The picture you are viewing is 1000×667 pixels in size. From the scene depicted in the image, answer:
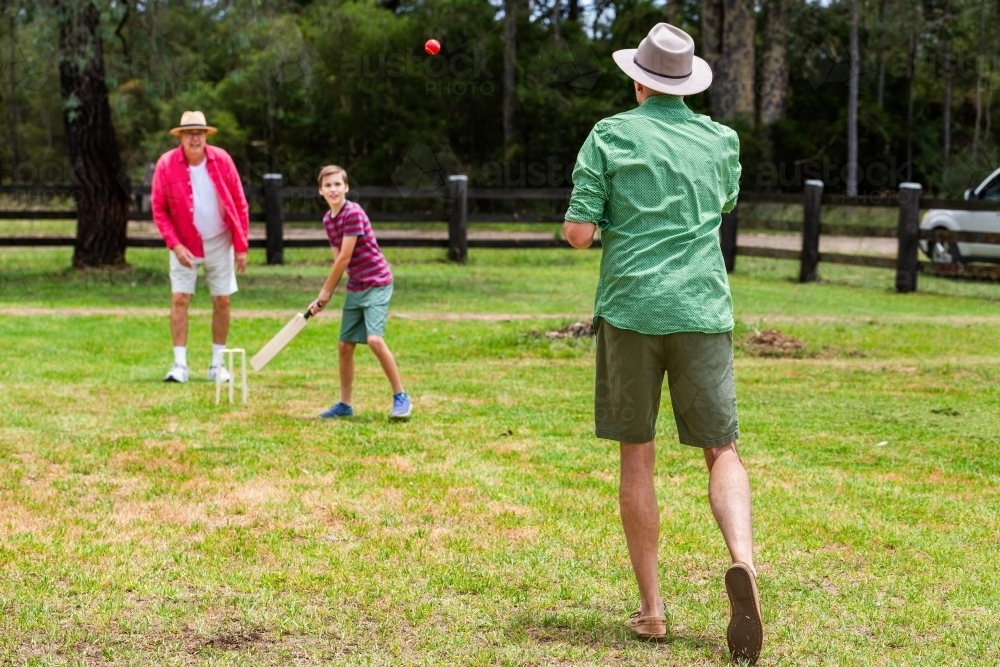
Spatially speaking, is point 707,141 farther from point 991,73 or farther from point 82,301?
point 991,73

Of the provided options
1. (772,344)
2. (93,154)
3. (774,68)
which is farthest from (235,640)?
(774,68)

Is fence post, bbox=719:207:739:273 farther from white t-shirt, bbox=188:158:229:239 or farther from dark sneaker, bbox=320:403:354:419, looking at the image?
dark sneaker, bbox=320:403:354:419

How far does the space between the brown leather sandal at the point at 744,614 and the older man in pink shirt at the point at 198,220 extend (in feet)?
19.8

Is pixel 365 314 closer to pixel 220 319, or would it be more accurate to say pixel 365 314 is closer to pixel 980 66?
pixel 220 319

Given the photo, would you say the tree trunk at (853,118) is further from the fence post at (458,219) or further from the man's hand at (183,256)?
the man's hand at (183,256)

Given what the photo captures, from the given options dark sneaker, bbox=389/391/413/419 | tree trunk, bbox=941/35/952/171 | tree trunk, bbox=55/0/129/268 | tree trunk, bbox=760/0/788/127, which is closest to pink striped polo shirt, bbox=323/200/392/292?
dark sneaker, bbox=389/391/413/419

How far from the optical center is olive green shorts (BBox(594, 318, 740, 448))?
441 cm

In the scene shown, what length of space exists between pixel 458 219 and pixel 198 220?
39.4 ft

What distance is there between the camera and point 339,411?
8484 mm

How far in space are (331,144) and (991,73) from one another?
19.4 meters

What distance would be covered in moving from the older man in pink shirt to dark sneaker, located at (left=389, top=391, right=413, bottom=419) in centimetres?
182

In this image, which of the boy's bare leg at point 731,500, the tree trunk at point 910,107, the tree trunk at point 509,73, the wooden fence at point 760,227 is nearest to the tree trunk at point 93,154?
the wooden fence at point 760,227

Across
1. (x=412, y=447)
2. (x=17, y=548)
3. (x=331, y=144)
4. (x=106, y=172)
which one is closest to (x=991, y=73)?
(x=331, y=144)

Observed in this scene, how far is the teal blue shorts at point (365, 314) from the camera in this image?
812 cm
